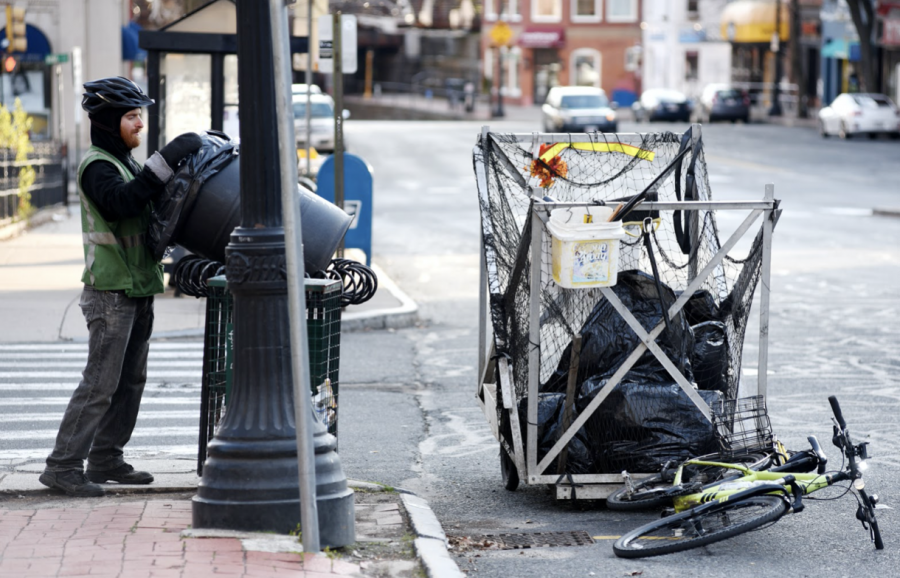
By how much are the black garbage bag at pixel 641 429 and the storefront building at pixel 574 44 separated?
67449 mm

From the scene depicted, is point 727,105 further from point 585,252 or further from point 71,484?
point 71,484

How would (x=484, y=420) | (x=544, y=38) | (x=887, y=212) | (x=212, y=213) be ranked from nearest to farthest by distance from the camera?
(x=212, y=213)
(x=484, y=420)
(x=887, y=212)
(x=544, y=38)

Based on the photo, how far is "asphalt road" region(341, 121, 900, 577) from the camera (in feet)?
18.3

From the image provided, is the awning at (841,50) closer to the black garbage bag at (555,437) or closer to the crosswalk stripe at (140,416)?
the crosswalk stripe at (140,416)

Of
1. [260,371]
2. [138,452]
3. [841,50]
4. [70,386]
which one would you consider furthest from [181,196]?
[841,50]

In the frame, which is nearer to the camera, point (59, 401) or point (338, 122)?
Result: point (59, 401)

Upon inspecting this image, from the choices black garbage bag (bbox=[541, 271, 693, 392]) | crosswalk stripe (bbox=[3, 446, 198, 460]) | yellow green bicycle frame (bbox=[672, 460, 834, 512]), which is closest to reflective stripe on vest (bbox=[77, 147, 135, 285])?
crosswalk stripe (bbox=[3, 446, 198, 460])

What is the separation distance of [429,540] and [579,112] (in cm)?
4062

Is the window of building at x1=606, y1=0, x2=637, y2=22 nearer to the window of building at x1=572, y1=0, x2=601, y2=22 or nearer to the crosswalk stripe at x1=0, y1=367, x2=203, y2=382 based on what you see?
the window of building at x1=572, y1=0, x2=601, y2=22

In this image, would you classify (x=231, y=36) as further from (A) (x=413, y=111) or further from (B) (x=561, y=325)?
(A) (x=413, y=111)

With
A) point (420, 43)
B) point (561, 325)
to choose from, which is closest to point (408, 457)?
point (561, 325)

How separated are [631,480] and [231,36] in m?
8.38

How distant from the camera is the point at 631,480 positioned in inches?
239

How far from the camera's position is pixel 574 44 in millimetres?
73500
